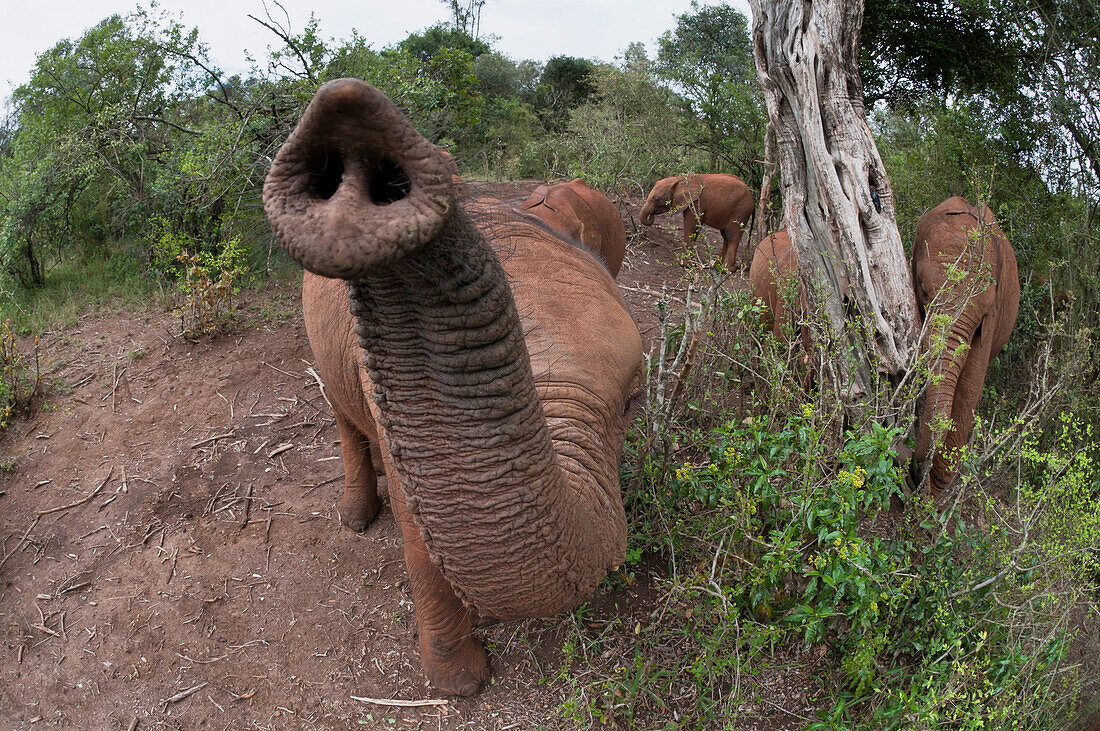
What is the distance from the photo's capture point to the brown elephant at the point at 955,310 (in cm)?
446

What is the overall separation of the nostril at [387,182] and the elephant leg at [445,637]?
2.08 m

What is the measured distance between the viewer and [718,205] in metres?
10.6

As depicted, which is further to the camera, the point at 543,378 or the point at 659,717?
the point at 659,717

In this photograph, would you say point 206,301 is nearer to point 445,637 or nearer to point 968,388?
point 445,637

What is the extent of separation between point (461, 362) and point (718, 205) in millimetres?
9328

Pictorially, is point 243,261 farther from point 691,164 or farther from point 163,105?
point 691,164

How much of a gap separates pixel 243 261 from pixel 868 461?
646 centimetres

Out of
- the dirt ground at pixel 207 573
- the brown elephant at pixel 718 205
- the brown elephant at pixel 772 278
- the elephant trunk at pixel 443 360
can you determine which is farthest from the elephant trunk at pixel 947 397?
the brown elephant at pixel 718 205

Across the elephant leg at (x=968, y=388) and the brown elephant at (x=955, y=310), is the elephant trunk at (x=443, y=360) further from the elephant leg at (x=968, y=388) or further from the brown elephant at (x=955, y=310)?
the elephant leg at (x=968, y=388)

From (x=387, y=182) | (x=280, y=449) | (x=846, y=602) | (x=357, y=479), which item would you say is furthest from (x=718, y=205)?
(x=387, y=182)

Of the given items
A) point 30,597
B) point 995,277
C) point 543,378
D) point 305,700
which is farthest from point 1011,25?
point 30,597

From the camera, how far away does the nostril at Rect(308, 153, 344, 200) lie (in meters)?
1.50

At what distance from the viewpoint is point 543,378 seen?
108 inches

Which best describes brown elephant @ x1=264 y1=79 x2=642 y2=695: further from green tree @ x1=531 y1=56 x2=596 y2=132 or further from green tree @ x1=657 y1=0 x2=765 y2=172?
green tree @ x1=531 y1=56 x2=596 y2=132
